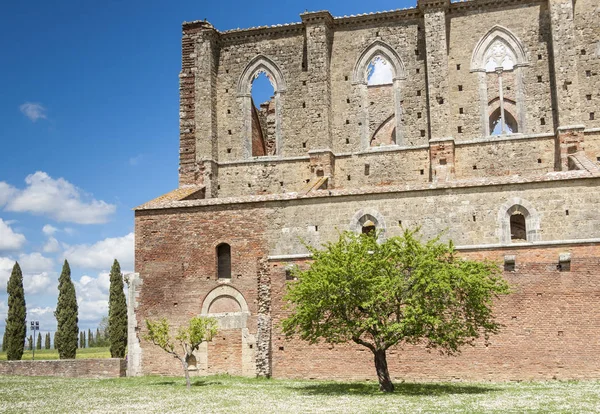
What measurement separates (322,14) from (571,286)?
15.3 metres

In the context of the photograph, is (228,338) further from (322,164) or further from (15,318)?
(15,318)

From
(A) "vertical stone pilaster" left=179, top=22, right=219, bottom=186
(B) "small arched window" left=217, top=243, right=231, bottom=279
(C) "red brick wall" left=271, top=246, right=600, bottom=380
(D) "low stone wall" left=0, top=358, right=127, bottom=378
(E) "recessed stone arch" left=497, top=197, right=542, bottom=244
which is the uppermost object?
(A) "vertical stone pilaster" left=179, top=22, right=219, bottom=186

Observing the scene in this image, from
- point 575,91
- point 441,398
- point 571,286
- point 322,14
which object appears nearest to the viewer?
point 441,398

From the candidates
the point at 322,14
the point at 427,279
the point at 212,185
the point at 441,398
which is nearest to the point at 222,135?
the point at 212,185

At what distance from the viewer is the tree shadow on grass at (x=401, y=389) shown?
65.8 feet

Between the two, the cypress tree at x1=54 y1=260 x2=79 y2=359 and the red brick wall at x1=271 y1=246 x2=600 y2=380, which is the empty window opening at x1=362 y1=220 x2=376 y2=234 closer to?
the red brick wall at x1=271 y1=246 x2=600 y2=380

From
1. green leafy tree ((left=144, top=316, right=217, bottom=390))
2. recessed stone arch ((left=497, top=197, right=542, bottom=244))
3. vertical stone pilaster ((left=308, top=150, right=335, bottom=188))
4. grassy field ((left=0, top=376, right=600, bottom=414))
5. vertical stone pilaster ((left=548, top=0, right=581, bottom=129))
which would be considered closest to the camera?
grassy field ((left=0, top=376, right=600, bottom=414))

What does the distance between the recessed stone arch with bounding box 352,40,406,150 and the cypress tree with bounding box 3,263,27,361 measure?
79.1 feet

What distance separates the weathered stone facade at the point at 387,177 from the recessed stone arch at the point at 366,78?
61 millimetres

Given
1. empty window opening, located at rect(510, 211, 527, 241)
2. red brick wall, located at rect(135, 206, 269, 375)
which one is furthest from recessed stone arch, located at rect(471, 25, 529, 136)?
red brick wall, located at rect(135, 206, 269, 375)

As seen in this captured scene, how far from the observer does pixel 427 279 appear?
19.9 meters

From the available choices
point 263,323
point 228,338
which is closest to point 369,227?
point 263,323

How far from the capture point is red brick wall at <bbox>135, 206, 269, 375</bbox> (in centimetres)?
2628

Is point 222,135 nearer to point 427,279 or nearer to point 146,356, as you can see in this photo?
point 146,356
